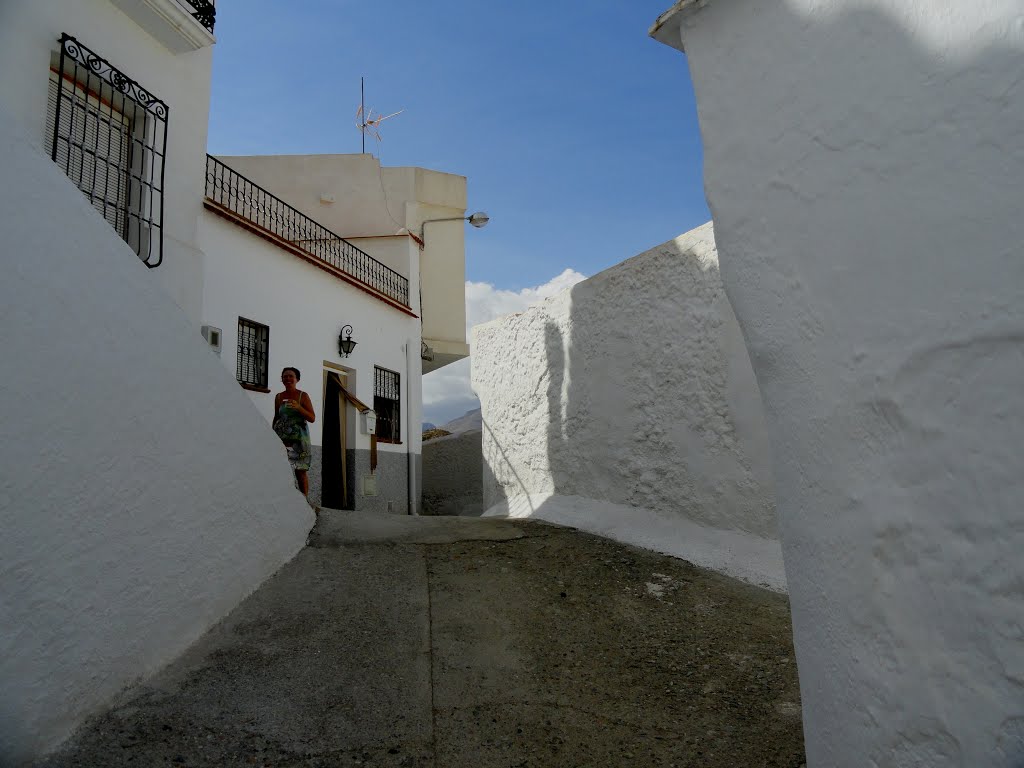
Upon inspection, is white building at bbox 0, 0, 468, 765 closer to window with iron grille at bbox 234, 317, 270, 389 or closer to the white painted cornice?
the white painted cornice

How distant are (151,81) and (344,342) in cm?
431

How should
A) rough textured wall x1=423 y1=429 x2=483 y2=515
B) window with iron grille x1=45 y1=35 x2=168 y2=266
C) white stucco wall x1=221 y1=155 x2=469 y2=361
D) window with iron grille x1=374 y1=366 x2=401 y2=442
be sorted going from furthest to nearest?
rough textured wall x1=423 y1=429 x2=483 y2=515 → white stucco wall x1=221 y1=155 x2=469 y2=361 → window with iron grille x1=374 y1=366 x2=401 y2=442 → window with iron grille x1=45 y1=35 x2=168 y2=266

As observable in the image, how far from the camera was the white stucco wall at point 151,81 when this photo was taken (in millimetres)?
5180

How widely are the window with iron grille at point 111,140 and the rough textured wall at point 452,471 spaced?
804 centimetres

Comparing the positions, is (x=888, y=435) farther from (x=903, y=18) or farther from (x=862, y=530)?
(x=903, y=18)

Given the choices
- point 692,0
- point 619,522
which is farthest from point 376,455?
point 692,0

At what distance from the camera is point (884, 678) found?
1.88 metres

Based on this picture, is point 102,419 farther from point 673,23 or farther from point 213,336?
point 213,336

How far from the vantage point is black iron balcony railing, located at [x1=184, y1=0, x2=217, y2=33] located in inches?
271

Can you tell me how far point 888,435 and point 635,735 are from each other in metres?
1.83

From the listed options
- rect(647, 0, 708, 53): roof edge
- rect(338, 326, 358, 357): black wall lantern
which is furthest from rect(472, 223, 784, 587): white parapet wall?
rect(338, 326, 358, 357): black wall lantern

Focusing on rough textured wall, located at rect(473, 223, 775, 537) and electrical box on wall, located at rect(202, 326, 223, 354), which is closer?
rough textured wall, located at rect(473, 223, 775, 537)

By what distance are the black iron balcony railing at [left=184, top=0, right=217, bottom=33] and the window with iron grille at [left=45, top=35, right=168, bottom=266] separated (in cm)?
114

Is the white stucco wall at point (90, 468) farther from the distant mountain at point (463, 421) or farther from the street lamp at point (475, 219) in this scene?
the distant mountain at point (463, 421)
